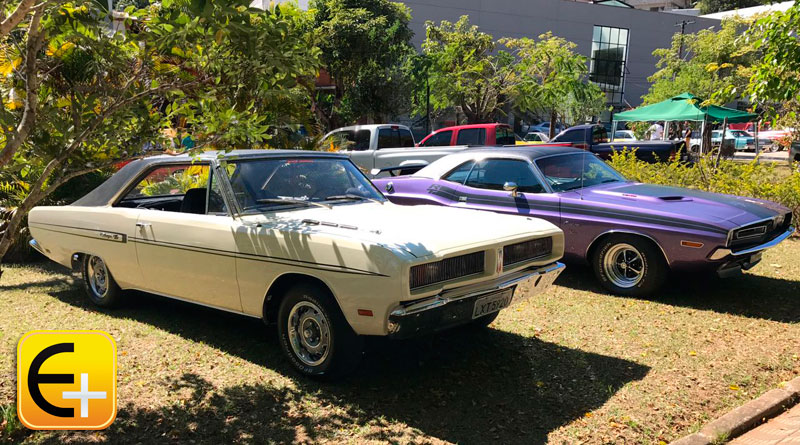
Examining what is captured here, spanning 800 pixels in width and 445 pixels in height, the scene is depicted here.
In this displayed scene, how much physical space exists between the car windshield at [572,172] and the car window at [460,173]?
2.89ft

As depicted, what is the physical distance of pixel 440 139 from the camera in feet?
52.0

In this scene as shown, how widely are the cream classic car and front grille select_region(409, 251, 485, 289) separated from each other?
1cm

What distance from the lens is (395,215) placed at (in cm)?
448

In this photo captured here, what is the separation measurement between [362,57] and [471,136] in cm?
1320

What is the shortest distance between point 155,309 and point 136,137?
6.31 feet

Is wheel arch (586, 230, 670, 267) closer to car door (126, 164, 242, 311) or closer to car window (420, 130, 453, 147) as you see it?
car door (126, 164, 242, 311)

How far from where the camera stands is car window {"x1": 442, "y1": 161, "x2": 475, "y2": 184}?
747 centimetres

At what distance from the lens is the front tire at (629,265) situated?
20.0ft

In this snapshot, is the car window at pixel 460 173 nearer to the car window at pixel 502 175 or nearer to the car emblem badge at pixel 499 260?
the car window at pixel 502 175

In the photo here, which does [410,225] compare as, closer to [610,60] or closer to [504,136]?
[504,136]

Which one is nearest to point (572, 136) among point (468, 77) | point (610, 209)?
point (468, 77)

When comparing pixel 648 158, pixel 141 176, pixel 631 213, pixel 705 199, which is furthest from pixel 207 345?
pixel 648 158

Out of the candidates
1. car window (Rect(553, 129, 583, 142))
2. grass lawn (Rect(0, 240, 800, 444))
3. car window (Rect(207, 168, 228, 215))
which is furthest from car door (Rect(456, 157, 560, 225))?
car window (Rect(553, 129, 583, 142))

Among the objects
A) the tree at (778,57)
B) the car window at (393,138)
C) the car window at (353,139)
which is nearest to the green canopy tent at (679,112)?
the car window at (393,138)
